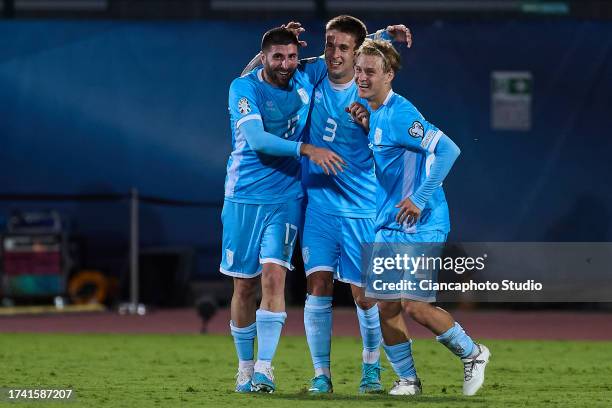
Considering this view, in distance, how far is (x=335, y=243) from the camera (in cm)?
866

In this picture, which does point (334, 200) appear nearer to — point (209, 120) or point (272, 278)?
point (272, 278)

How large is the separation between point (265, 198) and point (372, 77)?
101 cm

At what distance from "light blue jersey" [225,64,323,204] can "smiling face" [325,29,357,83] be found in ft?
0.68

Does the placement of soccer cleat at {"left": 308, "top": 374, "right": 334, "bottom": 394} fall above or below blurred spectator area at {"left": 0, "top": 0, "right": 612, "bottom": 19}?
below

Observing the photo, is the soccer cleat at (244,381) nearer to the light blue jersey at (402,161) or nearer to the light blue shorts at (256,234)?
the light blue shorts at (256,234)

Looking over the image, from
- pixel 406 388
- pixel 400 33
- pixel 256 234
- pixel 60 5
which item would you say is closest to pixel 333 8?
pixel 60 5

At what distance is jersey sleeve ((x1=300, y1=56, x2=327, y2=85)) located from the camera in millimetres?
8828

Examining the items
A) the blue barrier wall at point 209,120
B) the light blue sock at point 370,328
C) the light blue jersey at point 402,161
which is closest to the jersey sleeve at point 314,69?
the light blue jersey at point 402,161

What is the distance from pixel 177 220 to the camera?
1684 centimetres

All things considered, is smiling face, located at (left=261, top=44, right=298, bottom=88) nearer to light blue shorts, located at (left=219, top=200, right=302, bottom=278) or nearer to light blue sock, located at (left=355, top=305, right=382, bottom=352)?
light blue shorts, located at (left=219, top=200, right=302, bottom=278)

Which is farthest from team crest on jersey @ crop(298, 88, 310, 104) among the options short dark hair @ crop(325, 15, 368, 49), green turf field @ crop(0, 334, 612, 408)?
green turf field @ crop(0, 334, 612, 408)

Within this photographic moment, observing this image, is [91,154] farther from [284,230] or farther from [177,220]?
[284,230]

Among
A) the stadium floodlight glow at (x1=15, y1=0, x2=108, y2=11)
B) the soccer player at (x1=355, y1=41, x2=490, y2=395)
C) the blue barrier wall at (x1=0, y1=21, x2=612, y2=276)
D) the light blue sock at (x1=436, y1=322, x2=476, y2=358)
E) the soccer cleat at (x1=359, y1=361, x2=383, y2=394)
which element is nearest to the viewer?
the soccer player at (x1=355, y1=41, x2=490, y2=395)

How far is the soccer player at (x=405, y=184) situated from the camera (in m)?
8.15
